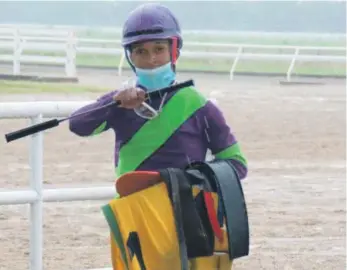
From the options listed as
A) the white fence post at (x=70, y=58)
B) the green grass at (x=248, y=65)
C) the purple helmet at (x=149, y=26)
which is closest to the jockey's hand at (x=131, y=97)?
the purple helmet at (x=149, y=26)

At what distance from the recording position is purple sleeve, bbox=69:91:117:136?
3.63m

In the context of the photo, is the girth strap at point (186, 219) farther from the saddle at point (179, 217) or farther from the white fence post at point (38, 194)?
the white fence post at point (38, 194)

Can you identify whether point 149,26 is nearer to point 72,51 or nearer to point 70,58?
point 70,58

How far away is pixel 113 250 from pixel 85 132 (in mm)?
404

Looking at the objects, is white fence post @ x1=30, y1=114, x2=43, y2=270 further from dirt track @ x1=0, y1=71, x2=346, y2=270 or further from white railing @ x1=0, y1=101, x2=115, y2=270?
dirt track @ x1=0, y1=71, x2=346, y2=270

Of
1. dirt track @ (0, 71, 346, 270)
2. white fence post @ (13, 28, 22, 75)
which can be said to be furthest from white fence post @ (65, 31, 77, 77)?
dirt track @ (0, 71, 346, 270)

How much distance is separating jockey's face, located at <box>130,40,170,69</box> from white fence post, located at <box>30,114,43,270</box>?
1536mm

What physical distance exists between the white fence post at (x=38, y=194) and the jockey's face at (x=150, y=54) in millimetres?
1536

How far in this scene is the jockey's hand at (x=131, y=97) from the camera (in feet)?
11.3

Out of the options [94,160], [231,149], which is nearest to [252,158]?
[94,160]

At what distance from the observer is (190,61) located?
34.3 meters

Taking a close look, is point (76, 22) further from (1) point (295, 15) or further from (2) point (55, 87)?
(2) point (55, 87)

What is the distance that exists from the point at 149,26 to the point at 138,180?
535 millimetres

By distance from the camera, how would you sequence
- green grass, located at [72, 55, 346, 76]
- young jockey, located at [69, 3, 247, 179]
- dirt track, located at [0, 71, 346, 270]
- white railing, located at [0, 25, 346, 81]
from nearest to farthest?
young jockey, located at [69, 3, 247, 179], dirt track, located at [0, 71, 346, 270], white railing, located at [0, 25, 346, 81], green grass, located at [72, 55, 346, 76]
